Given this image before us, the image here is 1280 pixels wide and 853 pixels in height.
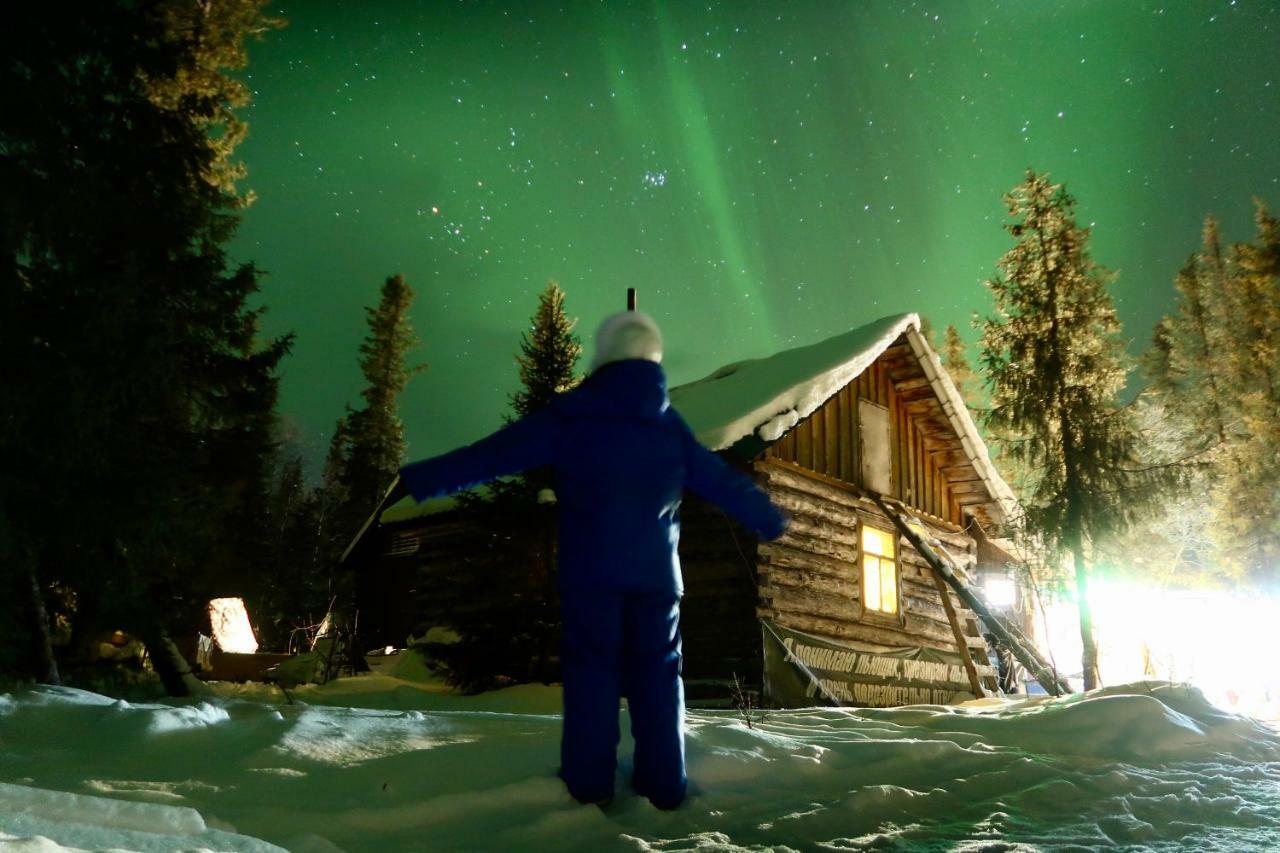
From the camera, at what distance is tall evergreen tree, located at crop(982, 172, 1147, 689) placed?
17469 mm

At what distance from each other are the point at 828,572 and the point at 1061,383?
373 inches

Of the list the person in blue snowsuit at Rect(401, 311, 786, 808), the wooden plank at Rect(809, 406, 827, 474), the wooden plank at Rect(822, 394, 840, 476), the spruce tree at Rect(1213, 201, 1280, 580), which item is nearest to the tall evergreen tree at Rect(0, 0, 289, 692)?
the person in blue snowsuit at Rect(401, 311, 786, 808)

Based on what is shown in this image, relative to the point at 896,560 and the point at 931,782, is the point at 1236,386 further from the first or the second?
the point at 931,782

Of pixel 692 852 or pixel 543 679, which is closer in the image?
pixel 692 852

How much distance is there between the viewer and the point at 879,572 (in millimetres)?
13836

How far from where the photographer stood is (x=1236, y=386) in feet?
92.7

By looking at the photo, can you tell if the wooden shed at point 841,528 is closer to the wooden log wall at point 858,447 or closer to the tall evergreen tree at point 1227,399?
the wooden log wall at point 858,447

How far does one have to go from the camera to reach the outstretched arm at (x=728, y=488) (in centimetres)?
367

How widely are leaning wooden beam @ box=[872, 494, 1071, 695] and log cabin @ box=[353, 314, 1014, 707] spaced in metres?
0.37

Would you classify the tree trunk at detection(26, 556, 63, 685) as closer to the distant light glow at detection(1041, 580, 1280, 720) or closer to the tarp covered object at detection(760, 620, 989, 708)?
the tarp covered object at detection(760, 620, 989, 708)

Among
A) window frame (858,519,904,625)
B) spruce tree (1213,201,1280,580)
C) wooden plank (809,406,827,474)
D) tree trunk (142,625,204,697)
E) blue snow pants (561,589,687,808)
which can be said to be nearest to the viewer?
blue snow pants (561,589,687,808)

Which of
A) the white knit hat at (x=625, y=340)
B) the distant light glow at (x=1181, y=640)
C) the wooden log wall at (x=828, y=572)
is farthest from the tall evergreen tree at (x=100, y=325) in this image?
the distant light glow at (x=1181, y=640)

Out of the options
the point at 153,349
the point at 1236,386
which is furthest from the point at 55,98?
the point at 1236,386

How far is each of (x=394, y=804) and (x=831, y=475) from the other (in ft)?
36.8
